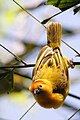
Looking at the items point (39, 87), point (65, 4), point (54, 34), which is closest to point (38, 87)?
point (39, 87)

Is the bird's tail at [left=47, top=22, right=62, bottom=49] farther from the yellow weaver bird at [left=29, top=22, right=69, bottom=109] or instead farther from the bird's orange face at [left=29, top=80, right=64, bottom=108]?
the bird's orange face at [left=29, top=80, right=64, bottom=108]

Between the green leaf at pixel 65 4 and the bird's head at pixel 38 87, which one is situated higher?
the green leaf at pixel 65 4

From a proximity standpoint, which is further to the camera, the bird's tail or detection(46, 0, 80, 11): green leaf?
the bird's tail

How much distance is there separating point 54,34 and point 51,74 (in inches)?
4.3

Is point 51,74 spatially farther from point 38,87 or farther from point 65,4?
point 65,4

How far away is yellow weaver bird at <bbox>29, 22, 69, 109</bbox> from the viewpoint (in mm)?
869

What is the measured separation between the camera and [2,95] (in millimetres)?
1711

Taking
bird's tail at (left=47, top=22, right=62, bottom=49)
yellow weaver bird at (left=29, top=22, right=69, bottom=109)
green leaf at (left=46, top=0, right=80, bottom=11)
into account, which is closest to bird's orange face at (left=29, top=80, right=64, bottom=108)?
yellow weaver bird at (left=29, top=22, right=69, bottom=109)

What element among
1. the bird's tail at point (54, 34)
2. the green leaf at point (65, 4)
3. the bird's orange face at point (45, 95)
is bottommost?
the bird's orange face at point (45, 95)

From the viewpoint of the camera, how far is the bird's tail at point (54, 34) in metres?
0.89

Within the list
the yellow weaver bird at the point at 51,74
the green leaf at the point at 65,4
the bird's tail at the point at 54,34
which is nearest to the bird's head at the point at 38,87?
the yellow weaver bird at the point at 51,74

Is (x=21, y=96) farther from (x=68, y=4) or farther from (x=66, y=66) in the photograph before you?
(x=68, y=4)

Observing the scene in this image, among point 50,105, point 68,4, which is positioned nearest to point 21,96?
point 50,105

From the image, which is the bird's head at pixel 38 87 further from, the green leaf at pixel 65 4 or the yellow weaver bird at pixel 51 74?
the green leaf at pixel 65 4
